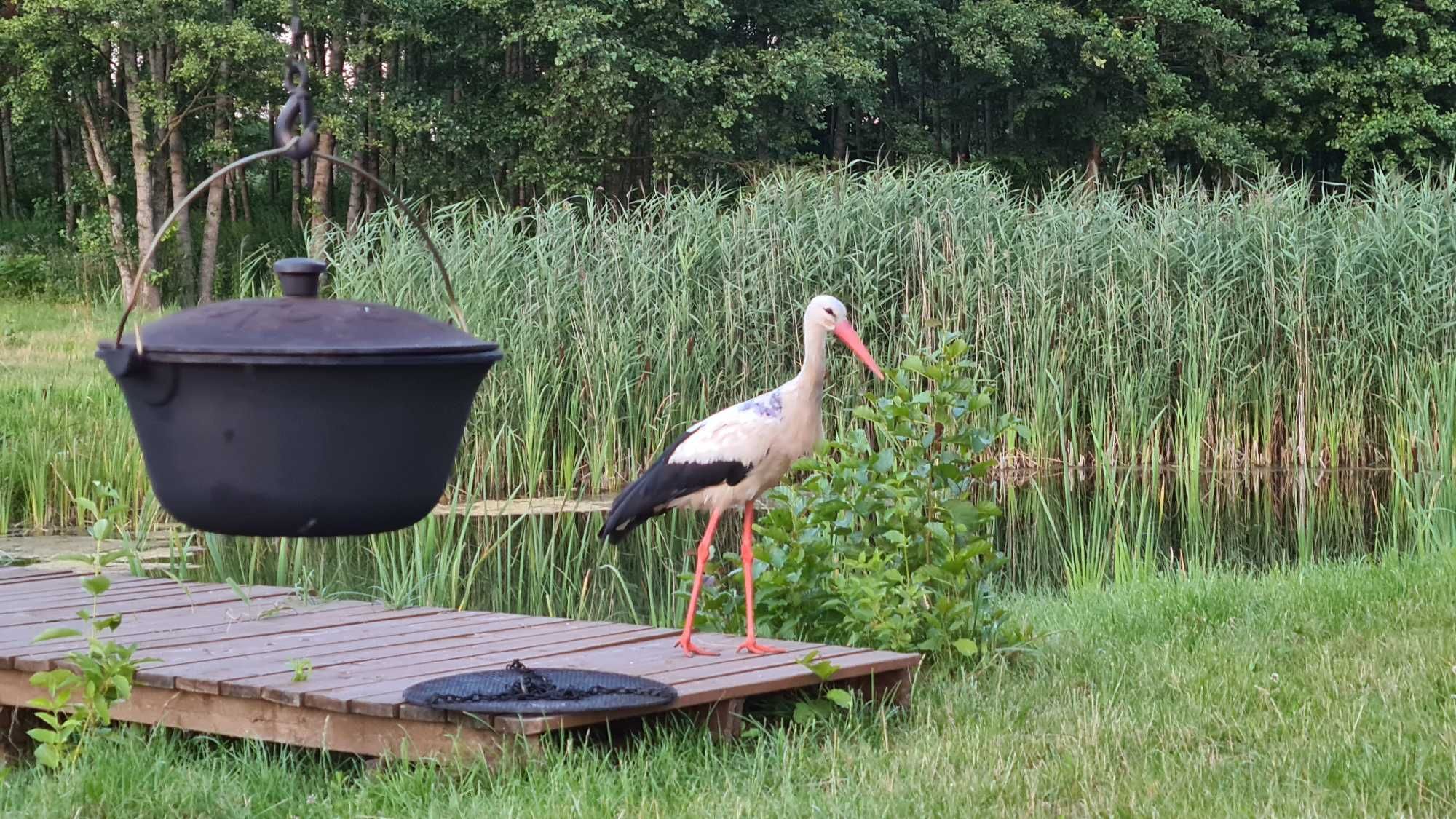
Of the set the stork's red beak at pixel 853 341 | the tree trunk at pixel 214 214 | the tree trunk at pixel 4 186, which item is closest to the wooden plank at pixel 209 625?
the stork's red beak at pixel 853 341

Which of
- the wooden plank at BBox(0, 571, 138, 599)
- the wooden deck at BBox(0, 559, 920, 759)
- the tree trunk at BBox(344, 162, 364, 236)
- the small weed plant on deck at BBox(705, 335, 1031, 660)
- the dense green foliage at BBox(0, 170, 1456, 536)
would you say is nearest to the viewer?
the wooden deck at BBox(0, 559, 920, 759)

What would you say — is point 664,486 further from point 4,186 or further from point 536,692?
point 4,186

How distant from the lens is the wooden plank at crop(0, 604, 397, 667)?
13.2 ft

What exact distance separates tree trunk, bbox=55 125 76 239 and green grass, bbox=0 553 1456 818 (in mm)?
23219

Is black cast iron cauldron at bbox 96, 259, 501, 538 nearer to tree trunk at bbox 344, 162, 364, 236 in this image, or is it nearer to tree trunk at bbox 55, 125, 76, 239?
tree trunk at bbox 344, 162, 364, 236

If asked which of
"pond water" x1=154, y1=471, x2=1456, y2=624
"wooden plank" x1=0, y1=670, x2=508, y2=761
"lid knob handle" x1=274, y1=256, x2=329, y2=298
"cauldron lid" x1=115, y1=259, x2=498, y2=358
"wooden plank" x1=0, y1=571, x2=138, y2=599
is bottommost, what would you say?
"pond water" x1=154, y1=471, x2=1456, y2=624

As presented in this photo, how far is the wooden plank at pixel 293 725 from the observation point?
3.54m

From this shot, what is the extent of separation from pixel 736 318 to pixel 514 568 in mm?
2846

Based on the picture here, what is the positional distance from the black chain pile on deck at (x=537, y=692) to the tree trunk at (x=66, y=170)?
2320 centimetres

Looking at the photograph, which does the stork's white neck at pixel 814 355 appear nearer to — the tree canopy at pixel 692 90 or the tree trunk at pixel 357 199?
the tree canopy at pixel 692 90

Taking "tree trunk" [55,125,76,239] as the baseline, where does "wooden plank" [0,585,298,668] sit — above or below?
below

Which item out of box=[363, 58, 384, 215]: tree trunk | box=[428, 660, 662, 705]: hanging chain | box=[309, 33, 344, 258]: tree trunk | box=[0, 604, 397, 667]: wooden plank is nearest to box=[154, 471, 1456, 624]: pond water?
box=[0, 604, 397, 667]: wooden plank

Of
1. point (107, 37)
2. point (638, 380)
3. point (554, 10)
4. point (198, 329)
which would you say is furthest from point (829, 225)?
point (107, 37)

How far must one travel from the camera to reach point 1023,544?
8.36m
